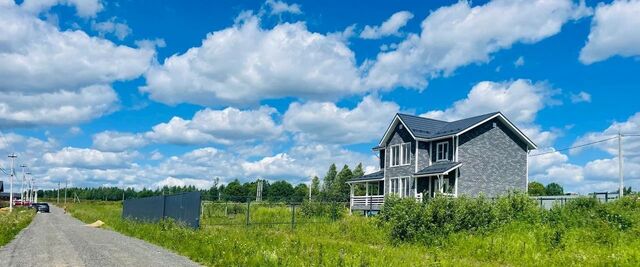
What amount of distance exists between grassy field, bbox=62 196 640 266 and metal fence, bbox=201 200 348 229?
6.31m

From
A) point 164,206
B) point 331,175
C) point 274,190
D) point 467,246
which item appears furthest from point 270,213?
point 274,190

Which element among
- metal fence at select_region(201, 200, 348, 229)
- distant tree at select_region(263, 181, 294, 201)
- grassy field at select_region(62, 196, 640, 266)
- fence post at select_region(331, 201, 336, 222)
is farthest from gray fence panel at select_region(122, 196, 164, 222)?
distant tree at select_region(263, 181, 294, 201)

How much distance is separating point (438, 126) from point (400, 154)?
3250 mm

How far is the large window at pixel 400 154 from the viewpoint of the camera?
3791cm

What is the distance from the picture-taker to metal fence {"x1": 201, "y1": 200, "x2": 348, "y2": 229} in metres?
28.6

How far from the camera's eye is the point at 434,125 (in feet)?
129

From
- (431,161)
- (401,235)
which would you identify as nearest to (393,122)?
(431,161)

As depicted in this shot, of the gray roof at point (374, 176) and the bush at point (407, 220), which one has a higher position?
the gray roof at point (374, 176)

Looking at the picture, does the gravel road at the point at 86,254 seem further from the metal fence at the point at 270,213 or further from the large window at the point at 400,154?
the large window at the point at 400,154

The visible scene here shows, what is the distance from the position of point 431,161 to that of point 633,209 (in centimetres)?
1840

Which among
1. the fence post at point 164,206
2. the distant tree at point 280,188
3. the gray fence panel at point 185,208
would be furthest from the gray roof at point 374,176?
the distant tree at point 280,188

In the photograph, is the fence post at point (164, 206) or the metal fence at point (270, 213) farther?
the fence post at point (164, 206)

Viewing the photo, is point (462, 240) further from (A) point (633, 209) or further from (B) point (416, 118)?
(B) point (416, 118)

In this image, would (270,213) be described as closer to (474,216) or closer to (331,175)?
(474,216)
